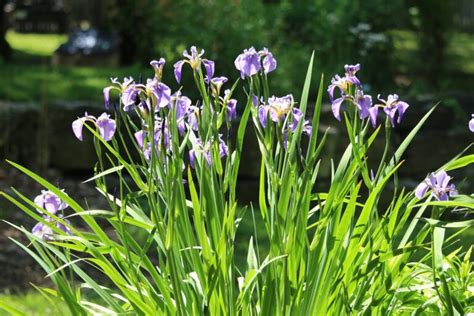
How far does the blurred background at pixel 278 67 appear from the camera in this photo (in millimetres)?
8242

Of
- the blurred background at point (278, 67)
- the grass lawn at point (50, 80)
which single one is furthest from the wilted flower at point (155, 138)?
the grass lawn at point (50, 80)

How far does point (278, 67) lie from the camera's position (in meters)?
8.38

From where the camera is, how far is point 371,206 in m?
2.61

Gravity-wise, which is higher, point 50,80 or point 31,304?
point 31,304

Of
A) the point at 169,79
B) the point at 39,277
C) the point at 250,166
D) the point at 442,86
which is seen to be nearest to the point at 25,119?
the point at 169,79

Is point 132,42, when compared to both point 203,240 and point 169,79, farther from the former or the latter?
point 203,240

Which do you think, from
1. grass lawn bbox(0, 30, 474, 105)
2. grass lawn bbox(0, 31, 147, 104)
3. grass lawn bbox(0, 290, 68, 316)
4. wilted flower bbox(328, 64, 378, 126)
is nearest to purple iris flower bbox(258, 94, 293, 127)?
wilted flower bbox(328, 64, 378, 126)

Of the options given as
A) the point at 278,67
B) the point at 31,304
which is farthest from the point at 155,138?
the point at 278,67

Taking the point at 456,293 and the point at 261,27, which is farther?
the point at 261,27

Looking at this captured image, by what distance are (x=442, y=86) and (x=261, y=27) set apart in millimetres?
2234

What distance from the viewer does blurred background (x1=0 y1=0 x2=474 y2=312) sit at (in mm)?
8242

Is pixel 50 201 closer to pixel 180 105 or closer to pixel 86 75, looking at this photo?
pixel 180 105

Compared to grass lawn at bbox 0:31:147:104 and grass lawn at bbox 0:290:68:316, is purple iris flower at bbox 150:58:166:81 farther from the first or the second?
grass lawn at bbox 0:31:147:104

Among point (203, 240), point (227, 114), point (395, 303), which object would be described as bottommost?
point (395, 303)
